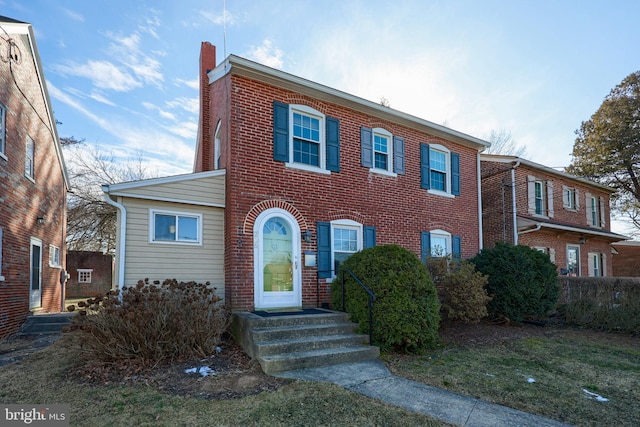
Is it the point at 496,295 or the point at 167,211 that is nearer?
the point at 167,211

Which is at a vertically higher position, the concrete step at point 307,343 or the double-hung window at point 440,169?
the double-hung window at point 440,169

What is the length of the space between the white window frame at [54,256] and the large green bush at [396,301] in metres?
10.9

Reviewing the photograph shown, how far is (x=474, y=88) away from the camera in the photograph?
40.7 ft

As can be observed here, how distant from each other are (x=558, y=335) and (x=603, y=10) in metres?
7.94

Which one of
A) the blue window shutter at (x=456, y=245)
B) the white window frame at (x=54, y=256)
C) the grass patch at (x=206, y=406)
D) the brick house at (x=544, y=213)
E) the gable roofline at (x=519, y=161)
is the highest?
the gable roofline at (x=519, y=161)

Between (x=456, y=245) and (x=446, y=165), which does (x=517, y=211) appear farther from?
(x=446, y=165)

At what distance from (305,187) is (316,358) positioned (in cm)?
410

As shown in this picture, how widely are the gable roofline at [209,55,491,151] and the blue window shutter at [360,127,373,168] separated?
55 centimetres

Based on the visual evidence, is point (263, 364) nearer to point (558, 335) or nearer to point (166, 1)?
point (558, 335)

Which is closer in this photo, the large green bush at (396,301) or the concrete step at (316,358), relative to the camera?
the concrete step at (316,358)

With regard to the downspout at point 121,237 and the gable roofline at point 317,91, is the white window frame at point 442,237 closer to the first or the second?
the gable roofline at point 317,91

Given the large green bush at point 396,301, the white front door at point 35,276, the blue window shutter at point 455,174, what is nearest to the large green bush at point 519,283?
the blue window shutter at point 455,174

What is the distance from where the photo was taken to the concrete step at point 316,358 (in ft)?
17.3

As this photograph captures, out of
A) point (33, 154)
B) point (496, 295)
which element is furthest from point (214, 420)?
point (33, 154)
